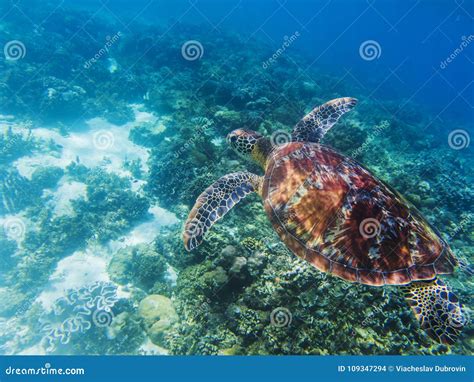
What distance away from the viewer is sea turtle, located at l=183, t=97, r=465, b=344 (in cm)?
310

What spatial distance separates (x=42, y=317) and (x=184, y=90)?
10.0 meters

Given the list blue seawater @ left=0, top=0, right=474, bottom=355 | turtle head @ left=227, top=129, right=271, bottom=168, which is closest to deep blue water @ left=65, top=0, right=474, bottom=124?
blue seawater @ left=0, top=0, right=474, bottom=355

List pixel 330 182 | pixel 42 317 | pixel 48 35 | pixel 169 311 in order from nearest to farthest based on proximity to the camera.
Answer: pixel 330 182
pixel 169 311
pixel 42 317
pixel 48 35

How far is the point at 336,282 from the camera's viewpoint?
3928 millimetres

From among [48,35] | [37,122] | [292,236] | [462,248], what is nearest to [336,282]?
[292,236]

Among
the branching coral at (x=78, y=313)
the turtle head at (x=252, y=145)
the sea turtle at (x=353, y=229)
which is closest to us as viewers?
the sea turtle at (x=353, y=229)

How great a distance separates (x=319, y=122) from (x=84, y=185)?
25.7 ft

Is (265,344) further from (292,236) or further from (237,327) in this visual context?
(292,236)

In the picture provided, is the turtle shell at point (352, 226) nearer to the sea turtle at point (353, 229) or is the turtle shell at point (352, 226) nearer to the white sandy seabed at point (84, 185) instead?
the sea turtle at point (353, 229)

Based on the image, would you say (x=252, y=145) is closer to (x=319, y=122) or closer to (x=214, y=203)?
(x=214, y=203)

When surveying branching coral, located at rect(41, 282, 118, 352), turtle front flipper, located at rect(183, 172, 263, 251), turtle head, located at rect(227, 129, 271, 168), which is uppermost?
turtle head, located at rect(227, 129, 271, 168)

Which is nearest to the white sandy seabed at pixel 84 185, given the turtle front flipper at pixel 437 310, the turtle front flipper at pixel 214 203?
the turtle front flipper at pixel 214 203

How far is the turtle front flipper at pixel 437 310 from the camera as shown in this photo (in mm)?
2908

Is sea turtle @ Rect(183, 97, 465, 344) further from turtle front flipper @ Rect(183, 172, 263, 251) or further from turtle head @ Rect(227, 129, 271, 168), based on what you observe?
turtle head @ Rect(227, 129, 271, 168)
